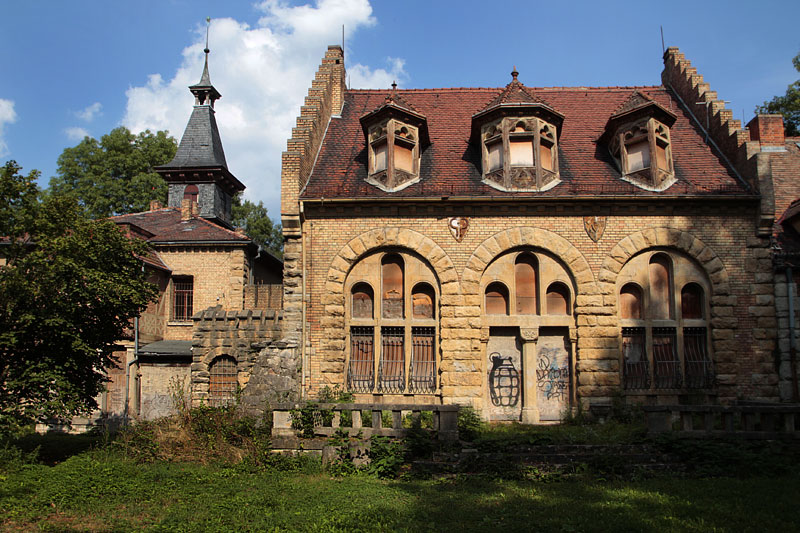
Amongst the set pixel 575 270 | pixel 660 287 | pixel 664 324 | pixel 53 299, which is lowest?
pixel 664 324

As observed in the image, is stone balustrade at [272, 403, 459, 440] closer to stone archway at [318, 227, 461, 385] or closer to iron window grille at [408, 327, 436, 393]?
stone archway at [318, 227, 461, 385]

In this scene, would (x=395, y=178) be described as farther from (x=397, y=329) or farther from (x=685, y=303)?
(x=685, y=303)

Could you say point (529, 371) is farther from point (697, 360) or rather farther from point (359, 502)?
point (359, 502)

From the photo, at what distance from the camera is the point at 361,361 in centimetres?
1661

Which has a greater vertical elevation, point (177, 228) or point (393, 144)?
point (393, 144)

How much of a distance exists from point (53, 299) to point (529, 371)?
1177 cm

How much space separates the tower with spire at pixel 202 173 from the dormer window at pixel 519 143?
18.5 metres

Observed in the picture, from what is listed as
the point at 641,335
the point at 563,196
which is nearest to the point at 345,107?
the point at 563,196

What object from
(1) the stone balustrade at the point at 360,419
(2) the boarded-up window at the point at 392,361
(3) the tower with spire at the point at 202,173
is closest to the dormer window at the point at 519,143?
(2) the boarded-up window at the point at 392,361

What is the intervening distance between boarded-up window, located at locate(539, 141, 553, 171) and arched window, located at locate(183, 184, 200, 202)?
21.4 meters

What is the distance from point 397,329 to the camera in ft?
55.1

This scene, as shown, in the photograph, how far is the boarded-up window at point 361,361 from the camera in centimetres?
1639

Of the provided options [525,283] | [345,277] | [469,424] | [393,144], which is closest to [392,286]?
[345,277]

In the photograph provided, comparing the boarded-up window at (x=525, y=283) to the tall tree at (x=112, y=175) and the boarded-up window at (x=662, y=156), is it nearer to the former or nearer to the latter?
the boarded-up window at (x=662, y=156)
